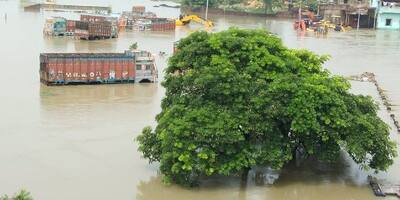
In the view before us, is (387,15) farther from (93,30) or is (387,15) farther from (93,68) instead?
(93,68)

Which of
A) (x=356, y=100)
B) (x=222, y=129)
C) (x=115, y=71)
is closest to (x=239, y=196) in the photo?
(x=222, y=129)

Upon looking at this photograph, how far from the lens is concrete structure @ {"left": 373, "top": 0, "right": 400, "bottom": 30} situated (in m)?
71.2

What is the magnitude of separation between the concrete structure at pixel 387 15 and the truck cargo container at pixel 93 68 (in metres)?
48.1

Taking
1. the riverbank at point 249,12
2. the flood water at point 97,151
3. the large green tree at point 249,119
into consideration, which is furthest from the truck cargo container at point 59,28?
the riverbank at point 249,12

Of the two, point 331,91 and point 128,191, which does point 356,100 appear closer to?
point 331,91

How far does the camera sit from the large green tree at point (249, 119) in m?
15.4

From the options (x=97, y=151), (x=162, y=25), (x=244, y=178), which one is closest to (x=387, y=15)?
(x=162, y=25)

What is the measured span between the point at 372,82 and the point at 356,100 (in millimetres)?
17624

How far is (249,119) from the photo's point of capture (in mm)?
15852

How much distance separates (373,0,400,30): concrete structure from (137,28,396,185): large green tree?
57395mm

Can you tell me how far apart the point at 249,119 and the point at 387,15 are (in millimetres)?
60286

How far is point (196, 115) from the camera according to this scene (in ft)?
50.9

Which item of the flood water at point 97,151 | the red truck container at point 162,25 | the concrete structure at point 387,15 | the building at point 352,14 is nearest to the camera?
the flood water at point 97,151

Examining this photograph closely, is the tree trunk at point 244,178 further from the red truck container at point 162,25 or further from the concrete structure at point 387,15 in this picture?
the concrete structure at point 387,15
